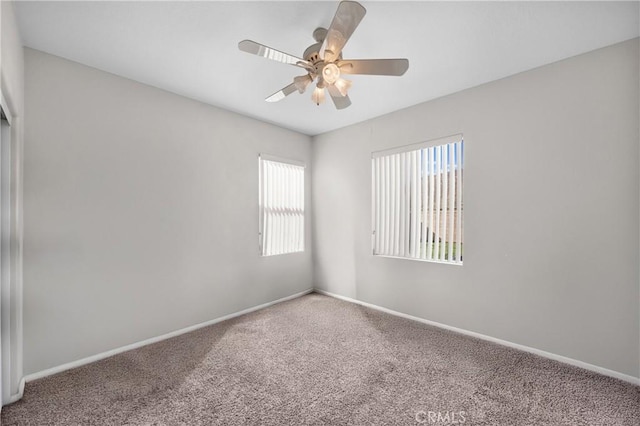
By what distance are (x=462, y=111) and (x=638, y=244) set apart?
178 cm

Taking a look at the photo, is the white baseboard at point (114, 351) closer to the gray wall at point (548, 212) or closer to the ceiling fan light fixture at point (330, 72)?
the gray wall at point (548, 212)

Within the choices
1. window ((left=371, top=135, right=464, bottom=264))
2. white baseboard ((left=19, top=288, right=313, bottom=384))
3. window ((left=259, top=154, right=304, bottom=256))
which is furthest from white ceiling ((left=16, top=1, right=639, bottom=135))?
white baseboard ((left=19, top=288, right=313, bottom=384))

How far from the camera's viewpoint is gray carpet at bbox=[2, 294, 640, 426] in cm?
175

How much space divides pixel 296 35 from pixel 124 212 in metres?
2.15

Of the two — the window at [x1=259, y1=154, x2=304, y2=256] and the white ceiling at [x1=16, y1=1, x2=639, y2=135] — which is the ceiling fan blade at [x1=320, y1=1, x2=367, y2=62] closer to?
the white ceiling at [x1=16, y1=1, x2=639, y2=135]

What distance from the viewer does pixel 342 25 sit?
1.55 m

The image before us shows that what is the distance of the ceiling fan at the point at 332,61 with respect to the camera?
1.58 m

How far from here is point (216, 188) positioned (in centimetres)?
331

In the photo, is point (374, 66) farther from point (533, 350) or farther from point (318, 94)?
point (533, 350)

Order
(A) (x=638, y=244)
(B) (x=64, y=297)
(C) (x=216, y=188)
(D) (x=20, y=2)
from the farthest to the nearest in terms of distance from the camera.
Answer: (C) (x=216, y=188)
(B) (x=64, y=297)
(A) (x=638, y=244)
(D) (x=20, y=2)

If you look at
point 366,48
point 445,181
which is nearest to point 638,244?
point 445,181

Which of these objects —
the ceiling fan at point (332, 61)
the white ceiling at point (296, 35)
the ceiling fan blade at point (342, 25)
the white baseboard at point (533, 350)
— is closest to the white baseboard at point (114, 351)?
the white baseboard at point (533, 350)

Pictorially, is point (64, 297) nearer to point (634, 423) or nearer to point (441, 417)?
point (441, 417)

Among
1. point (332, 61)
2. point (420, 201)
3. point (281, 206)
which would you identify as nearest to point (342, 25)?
point (332, 61)
